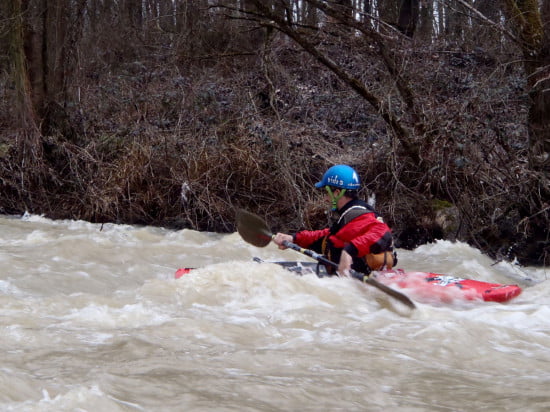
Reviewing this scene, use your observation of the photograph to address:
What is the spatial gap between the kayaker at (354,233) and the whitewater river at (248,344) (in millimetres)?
262

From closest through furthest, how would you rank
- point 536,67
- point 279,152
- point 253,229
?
point 253,229 → point 536,67 → point 279,152

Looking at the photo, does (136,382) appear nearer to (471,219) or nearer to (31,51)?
(471,219)

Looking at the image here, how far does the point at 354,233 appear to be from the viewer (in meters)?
5.78

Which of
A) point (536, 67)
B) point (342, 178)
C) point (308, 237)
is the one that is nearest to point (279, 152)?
point (308, 237)

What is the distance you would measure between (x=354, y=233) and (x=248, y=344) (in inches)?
75.6

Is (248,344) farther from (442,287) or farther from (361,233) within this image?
(442,287)

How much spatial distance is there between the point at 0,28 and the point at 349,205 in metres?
6.71

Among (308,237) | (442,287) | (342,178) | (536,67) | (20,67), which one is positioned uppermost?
(536,67)

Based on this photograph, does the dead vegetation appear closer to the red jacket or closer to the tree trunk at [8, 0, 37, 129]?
the tree trunk at [8, 0, 37, 129]

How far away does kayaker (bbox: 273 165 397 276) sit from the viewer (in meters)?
5.66

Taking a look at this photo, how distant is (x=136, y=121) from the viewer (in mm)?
11344

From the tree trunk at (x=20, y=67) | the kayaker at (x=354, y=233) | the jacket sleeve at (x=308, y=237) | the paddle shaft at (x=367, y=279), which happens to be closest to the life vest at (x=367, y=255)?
the kayaker at (x=354, y=233)

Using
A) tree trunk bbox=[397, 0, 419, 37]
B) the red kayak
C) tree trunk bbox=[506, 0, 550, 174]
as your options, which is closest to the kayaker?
the red kayak

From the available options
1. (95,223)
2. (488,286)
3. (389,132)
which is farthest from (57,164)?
(488,286)
